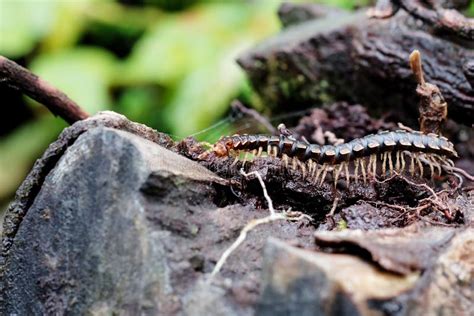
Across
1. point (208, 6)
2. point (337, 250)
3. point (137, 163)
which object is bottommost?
point (208, 6)

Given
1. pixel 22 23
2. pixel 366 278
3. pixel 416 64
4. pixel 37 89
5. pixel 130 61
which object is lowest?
pixel 130 61

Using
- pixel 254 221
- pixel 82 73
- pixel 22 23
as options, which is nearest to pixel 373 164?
pixel 254 221

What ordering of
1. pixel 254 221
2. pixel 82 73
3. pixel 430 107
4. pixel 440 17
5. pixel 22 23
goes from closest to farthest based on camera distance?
1. pixel 254 221
2. pixel 430 107
3. pixel 440 17
4. pixel 22 23
5. pixel 82 73

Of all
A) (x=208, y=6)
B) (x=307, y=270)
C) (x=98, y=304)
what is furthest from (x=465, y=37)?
(x=208, y=6)

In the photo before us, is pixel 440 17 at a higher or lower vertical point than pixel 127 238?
lower

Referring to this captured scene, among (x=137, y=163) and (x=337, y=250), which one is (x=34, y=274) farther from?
(x=337, y=250)

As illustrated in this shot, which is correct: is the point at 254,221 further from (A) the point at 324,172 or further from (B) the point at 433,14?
(B) the point at 433,14
